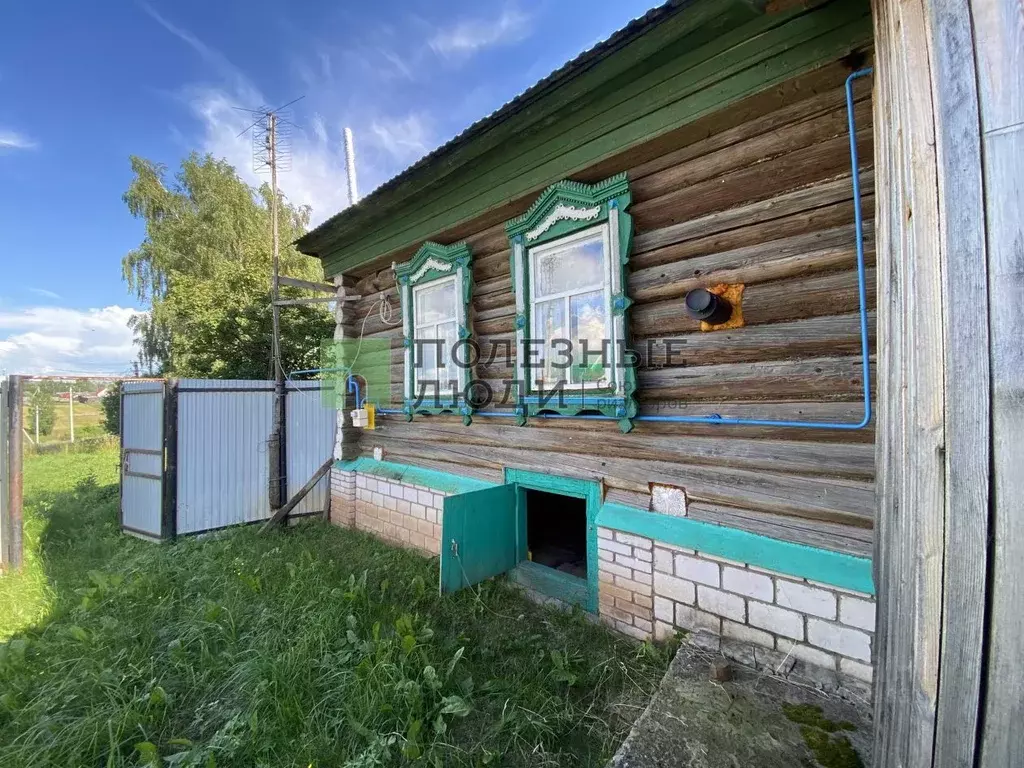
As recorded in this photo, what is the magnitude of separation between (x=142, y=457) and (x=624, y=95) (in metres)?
6.66

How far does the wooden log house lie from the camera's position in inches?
33.5

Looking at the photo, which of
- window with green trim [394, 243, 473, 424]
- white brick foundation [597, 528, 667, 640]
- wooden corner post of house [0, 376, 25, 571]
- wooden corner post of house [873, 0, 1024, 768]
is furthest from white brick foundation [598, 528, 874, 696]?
wooden corner post of house [0, 376, 25, 571]

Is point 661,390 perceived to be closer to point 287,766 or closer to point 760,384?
point 760,384

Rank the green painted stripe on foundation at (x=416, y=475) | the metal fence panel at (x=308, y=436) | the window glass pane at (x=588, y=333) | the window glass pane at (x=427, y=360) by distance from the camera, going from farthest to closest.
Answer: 1. the metal fence panel at (x=308, y=436)
2. the window glass pane at (x=427, y=360)
3. the green painted stripe on foundation at (x=416, y=475)
4. the window glass pane at (x=588, y=333)

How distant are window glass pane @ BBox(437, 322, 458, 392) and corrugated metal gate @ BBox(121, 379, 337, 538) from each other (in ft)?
8.22

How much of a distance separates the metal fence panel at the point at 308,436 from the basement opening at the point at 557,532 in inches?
119

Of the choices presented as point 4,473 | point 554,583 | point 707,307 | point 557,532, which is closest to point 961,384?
point 707,307

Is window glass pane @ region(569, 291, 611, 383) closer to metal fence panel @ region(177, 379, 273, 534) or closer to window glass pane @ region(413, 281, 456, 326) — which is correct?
window glass pane @ region(413, 281, 456, 326)

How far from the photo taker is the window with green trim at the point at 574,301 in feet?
10.2

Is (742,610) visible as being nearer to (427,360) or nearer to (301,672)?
(301,672)

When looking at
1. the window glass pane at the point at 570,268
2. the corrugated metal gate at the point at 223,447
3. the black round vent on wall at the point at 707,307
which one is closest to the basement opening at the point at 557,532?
the window glass pane at the point at 570,268

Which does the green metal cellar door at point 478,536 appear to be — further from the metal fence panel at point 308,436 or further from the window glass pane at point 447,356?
the metal fence panel at point 308,436

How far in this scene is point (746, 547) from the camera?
101 inches

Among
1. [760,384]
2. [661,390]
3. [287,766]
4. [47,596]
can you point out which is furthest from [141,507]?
[760,384]
